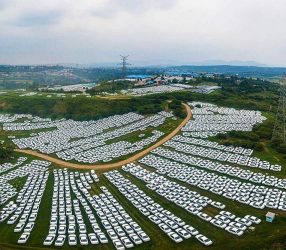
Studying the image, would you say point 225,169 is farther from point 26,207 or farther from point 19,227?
point 19,227

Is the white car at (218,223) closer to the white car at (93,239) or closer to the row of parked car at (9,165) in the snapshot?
the white car at (93,239)

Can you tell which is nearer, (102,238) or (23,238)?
(102,238)

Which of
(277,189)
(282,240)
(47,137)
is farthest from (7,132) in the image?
(282,240)

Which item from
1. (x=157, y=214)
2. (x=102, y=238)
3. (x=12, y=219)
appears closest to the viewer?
(x=102, y=238)

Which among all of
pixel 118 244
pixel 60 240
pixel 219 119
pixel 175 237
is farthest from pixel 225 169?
pixel 219 119

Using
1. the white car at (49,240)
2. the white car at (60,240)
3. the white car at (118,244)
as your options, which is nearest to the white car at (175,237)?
the white car at (118,244)

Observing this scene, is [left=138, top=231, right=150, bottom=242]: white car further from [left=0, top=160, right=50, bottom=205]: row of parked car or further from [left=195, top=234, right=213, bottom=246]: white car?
[left=0, top=160, right=50, bottom=205]: row of parked car
